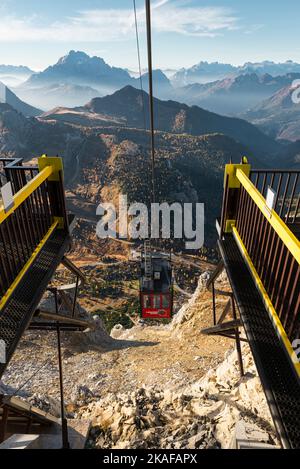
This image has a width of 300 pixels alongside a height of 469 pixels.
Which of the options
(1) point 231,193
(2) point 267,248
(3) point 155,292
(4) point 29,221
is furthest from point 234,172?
(3) point 155,292

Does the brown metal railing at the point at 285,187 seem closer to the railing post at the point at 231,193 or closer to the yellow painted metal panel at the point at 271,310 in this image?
the railing post at the point at 231,193

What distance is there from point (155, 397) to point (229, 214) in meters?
6.82

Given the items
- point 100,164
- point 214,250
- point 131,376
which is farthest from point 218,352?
point 100,164

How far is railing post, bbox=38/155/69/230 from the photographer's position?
7484 mm

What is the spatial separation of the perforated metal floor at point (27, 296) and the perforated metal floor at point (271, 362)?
3.87 metres

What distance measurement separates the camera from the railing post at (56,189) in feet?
24.6

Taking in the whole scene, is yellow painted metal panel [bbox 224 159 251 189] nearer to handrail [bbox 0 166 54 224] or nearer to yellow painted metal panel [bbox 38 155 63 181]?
yellow painted metal panel [bbox 38 155 63 181]

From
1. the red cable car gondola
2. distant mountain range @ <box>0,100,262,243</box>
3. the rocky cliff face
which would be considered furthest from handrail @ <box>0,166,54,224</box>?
distant mountain range @ <box>0,100,262,243</box>

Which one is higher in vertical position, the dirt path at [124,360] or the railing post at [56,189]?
the railing post at [56,189]

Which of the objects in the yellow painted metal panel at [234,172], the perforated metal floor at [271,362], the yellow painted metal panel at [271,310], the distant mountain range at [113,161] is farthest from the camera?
the distant mountain range at [113,161]

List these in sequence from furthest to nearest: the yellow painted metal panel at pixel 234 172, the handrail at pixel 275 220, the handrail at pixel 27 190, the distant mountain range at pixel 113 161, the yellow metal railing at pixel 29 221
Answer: the distant mountain range at pixel 113 161 < the yellow painted metal panel at pixel 234 172 < the yellow metal railing at pixel 29 221 < the handrail at pixel 27 190 < the handrail at pixel 275 220

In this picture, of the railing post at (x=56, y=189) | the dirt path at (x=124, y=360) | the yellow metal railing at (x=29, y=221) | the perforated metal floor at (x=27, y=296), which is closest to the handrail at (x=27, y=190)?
the yellow metal railing at (x=29, y=221)
